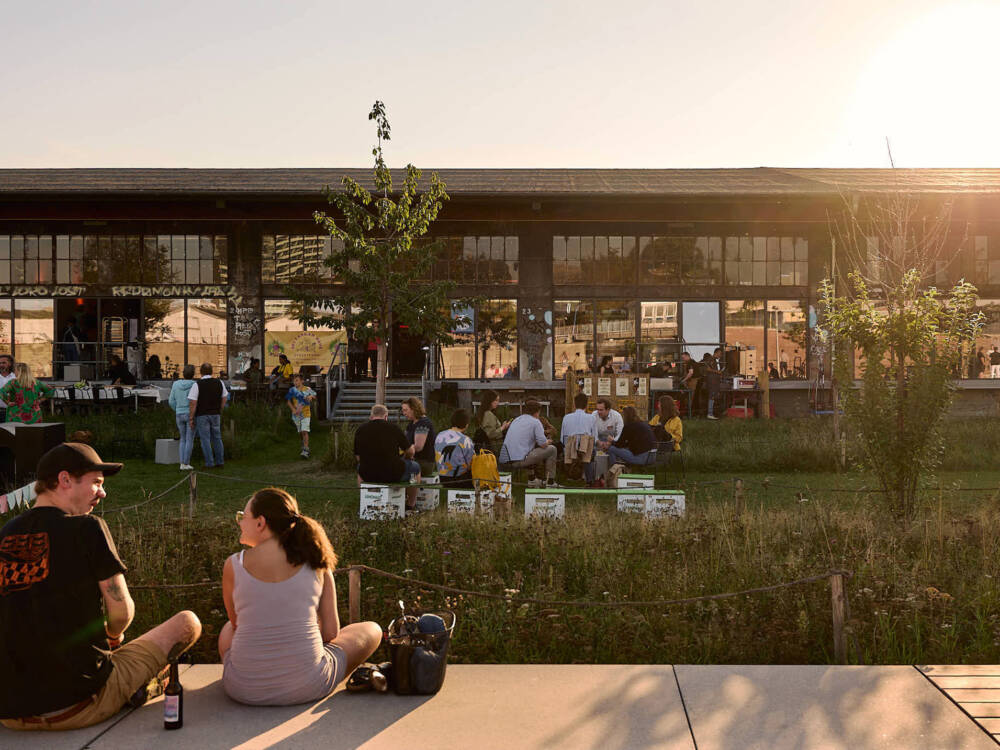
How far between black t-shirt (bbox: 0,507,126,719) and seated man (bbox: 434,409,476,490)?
756 centimetres

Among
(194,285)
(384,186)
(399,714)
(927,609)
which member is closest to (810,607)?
(927,609)

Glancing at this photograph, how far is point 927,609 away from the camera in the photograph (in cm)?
694

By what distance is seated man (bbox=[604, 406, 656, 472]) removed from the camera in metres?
13.7

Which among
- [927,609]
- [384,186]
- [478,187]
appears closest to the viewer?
[927,609]

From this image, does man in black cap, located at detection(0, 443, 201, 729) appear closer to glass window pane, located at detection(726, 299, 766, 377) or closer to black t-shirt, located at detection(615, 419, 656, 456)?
black t-shirt, located at detection(615, 419, 656, 456)

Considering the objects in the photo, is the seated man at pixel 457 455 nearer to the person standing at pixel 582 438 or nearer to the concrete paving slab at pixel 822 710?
the person standing at pixel 582 438

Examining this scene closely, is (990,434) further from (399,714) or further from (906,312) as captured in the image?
(399,714)

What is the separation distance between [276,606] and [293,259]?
23.4m

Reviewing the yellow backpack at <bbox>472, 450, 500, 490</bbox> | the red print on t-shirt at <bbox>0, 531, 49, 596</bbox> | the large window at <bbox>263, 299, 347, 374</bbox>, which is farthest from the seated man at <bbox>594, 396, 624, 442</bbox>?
the large window at <bbox>263, 299, 347, 374</bbox>

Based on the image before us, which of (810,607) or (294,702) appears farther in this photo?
(810,607)

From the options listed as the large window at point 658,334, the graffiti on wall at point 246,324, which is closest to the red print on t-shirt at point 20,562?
the large window at point 658,334

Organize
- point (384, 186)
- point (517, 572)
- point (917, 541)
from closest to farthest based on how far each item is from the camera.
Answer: point (517, 572)
point (917, 541)
point (384, 186)

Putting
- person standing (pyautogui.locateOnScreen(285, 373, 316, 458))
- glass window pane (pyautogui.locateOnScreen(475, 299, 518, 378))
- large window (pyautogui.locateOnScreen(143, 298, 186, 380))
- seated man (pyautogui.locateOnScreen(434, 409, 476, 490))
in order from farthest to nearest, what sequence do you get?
large window (pyautogui.locateOnScreen(143, 298, 186, 380)), glass window pane (pyautogui.locateOnScreen(475, 299, 518, 378)), person standing (pyautogui.locateOnScreen(285, 373, 316, 458)), seated man (pyautogui.locateOnScreen(434, 409, 476, 490))

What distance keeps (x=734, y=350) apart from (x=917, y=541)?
18784mm
